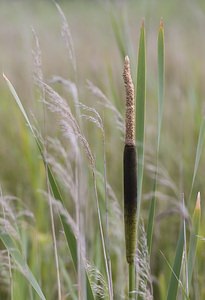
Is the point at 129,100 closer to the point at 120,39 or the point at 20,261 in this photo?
the point at 20,261

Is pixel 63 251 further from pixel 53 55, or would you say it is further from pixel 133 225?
pixel 53 55

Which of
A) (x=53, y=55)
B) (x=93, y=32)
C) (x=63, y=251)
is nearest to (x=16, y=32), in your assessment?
(x=93, y=32)

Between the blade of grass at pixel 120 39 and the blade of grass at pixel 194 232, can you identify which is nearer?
the blade of grass at pixel 194 232

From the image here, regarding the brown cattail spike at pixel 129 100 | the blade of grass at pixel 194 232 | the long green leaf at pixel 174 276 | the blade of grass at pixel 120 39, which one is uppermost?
the blade of grass at pixel 120 39

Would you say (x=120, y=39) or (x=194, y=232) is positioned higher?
(x=120, y=39)

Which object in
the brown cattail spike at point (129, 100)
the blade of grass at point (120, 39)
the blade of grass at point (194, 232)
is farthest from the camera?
the blade of grass at point (120, 39)

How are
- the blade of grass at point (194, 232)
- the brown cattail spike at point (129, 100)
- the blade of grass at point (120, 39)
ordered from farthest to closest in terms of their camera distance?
the blade of grass at point (120, 39)
the blade of grass at point (194, 232)
the brown cattail spike at point (129, 100)

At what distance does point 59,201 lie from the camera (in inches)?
28.8

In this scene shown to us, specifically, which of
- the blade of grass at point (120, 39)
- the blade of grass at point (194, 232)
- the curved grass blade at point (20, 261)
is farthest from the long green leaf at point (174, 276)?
the blade of grass at point (120, 39)

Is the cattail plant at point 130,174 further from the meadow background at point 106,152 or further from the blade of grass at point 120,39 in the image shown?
the blade of grass at point 120,39

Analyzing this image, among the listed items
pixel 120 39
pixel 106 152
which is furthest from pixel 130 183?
pixel 106 152

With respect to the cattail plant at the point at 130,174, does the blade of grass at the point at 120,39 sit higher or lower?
higher

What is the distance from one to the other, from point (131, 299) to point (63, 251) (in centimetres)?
75

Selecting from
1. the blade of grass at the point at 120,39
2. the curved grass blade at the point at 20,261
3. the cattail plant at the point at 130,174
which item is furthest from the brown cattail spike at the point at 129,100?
the blade of grass at the point at 120,39
